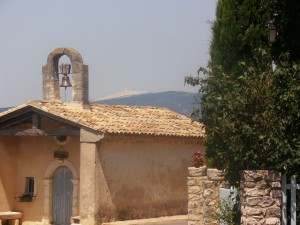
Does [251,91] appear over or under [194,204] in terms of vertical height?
over

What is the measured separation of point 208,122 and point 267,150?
2.12m

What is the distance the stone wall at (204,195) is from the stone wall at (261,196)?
2175 mm

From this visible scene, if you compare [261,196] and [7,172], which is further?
[7,172]

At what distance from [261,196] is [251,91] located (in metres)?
1.90

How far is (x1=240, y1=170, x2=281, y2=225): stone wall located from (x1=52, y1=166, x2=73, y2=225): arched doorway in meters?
10.6

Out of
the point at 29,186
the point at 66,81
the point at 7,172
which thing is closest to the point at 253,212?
the point at 66,81

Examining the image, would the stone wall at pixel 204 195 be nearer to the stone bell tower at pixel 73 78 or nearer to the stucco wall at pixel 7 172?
the stone bell tower at pixel 73 78

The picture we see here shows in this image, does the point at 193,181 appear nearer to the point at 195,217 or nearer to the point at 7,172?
the point at 195,217

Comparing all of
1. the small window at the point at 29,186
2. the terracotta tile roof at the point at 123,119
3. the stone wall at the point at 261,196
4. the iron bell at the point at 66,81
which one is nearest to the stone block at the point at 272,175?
the stone wall at the point at 261,196

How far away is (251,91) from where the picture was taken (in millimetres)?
11914

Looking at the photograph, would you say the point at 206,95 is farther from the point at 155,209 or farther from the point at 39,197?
the point at 39,197

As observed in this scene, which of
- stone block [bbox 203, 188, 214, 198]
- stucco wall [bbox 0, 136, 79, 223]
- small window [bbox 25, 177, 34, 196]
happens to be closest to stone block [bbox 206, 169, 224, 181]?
stone block [bbox 203, 188, 214, 198]

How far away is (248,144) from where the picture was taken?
12.0 meters

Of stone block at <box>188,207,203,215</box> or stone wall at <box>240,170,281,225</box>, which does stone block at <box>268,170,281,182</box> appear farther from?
stone block at <box>188,207,203,215</box>
